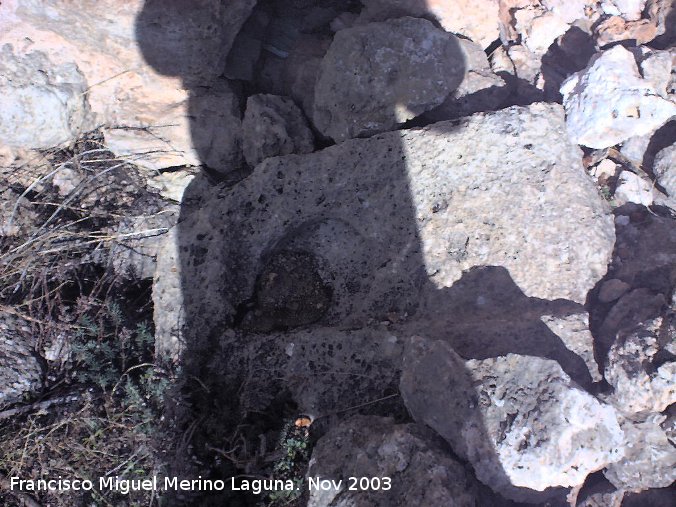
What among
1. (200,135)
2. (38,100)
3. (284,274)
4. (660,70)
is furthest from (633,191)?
(38,100)

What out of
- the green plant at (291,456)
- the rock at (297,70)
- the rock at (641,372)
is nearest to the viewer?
the rock at (641,372)

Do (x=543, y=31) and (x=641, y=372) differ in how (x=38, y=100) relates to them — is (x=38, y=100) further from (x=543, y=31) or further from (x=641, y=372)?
(x=641, y=372)

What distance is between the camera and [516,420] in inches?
69.5

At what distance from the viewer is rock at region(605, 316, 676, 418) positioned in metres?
1.92

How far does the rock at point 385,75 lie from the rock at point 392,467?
1.56 metres

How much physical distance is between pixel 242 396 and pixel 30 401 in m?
1.20

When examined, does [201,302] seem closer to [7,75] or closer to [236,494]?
[236,494]

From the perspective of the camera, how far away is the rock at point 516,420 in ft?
5.60

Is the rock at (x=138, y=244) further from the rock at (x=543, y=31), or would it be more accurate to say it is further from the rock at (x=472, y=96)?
the rock at (x=543, y=31)

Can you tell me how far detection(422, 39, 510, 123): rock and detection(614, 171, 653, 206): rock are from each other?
2.53ft

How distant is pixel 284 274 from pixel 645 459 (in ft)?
5.60

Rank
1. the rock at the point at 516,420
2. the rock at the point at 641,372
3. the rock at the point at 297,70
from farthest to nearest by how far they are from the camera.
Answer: the rock at the point at 297,70 < the rock at the point at 641,372 < the rock at the point at 516,420

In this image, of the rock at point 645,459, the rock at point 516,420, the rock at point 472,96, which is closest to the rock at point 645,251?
the rock at point 645,459

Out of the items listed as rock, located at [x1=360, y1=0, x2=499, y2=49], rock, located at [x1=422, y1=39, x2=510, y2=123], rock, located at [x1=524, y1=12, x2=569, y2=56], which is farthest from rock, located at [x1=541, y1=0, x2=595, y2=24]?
rock, located at [x1=422, y1=39, x2=510, y2=123]
